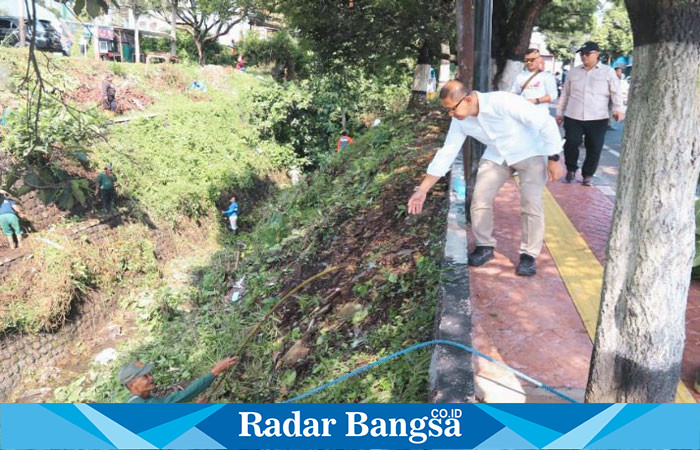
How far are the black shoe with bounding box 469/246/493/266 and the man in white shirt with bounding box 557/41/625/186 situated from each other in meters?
2.63

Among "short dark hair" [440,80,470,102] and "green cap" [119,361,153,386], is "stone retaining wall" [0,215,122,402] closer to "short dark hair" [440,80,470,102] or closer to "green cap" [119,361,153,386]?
"green cap" [119,361,153,386]

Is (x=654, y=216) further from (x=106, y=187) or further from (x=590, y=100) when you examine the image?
(x=106, y=187)

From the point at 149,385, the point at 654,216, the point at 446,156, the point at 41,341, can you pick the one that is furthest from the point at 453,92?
the point at 41,341

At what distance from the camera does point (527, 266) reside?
4.46m

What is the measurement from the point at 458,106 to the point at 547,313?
63.4 inches

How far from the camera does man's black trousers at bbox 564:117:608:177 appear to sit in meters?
6.49

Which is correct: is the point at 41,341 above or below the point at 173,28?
below

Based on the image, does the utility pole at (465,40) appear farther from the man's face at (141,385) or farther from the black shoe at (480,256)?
the man's face at (141,385)

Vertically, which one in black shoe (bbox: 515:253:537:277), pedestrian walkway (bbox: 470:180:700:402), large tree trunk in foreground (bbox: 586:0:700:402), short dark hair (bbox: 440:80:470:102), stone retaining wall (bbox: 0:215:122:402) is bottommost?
stone retaining wall (bbox: 0:215:122:402)

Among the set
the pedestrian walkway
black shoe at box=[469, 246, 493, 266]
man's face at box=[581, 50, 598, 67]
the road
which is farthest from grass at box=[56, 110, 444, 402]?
man's face at box=[581, 50, 598, 67]

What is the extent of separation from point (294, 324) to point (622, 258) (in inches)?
156

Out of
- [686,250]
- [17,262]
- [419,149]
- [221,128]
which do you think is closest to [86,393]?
[17,262]

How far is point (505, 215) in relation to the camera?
19.5 feet

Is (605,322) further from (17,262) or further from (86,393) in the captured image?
(17,262)
